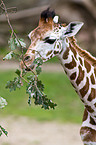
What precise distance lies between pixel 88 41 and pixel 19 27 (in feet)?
11.7

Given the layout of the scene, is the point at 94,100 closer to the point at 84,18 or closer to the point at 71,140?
the point at 71,140

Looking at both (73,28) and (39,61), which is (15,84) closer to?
(39,61)

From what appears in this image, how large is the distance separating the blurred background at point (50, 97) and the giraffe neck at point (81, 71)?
3.17m

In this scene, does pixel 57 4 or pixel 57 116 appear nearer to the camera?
pixel 57 116

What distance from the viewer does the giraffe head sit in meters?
4.38

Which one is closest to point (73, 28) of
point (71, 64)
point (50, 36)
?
point (50, 36)

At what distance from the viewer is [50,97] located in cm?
1262

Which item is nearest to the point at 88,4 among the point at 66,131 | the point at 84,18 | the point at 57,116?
the point at 84,18

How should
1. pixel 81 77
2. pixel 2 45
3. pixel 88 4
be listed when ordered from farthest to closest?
pixel 2 45 → pixel 88 4 → pixel 81 77

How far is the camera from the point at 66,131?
10.0m

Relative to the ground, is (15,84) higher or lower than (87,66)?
lower

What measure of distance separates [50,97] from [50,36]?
8.33 m

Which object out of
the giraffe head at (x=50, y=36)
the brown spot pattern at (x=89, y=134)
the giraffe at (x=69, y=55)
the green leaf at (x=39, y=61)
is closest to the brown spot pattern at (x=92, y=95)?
the giraffe at (x=69, y=55)

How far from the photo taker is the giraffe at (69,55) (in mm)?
4379
